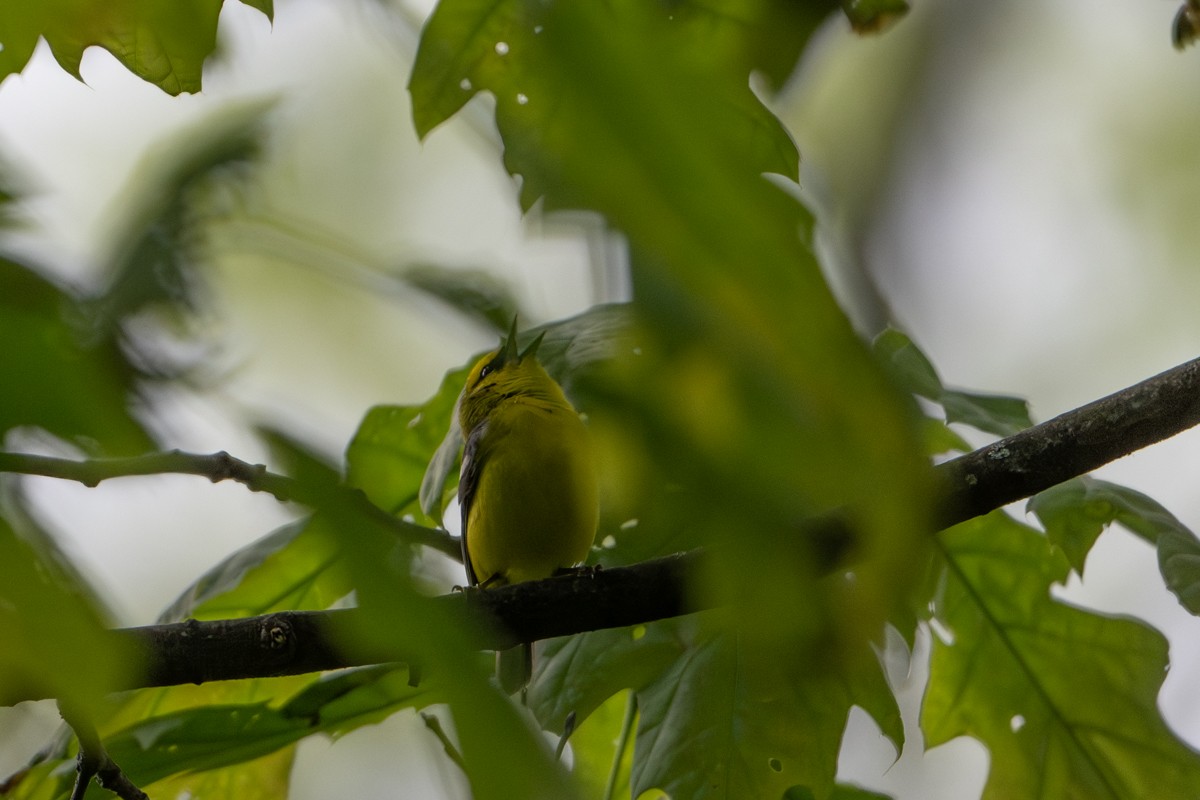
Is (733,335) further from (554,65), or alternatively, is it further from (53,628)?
(53,628)

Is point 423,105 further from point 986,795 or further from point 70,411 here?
point 986,795

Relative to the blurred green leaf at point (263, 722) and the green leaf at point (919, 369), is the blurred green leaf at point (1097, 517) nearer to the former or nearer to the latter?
the green leaf at point (919, 369)

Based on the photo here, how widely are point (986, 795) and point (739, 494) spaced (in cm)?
224

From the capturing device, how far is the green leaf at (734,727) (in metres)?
2.01

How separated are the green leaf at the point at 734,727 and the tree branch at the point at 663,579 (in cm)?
43

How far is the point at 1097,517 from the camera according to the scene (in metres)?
1.98

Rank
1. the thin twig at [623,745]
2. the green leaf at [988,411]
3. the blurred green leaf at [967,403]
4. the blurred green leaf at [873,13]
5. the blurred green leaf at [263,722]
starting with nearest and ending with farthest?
the blurred green leaf at [873,13], the blurred green leaf at [967,403], the green leaf at [988,411], the blurred green leaf at [263,722], the thin twig at [623,745]

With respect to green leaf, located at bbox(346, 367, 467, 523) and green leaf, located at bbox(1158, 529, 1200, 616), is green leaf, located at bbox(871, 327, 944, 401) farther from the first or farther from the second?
green leaf, located at bbox(346, 367, 467, 523)

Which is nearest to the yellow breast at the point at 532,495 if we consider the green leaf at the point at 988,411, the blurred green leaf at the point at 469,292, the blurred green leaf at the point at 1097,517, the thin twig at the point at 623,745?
the thin twig at the point at 623,745

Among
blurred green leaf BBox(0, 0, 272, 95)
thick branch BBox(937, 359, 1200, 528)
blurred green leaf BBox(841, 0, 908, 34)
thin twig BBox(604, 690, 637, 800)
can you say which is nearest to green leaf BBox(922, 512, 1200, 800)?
thin twig BBox(604, 690, 637, 800)

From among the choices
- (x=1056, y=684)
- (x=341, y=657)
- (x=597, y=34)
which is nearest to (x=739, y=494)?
(x=597, y=34)

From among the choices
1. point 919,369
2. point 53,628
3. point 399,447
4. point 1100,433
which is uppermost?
point 53,628

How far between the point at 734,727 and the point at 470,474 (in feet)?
3.98

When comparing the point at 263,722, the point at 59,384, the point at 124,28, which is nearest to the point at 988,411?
the point at 263,722
